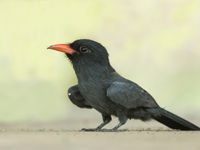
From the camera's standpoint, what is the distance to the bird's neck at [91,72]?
6273 mm

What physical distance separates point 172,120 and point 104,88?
3.44ft

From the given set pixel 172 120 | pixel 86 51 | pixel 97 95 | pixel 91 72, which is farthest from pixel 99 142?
pixel 172 120

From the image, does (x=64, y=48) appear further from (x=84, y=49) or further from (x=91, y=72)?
(x=91, y=72)

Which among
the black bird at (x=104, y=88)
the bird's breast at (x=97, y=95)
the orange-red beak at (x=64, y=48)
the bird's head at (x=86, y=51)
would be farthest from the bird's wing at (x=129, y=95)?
the orange-red beak at (x=64, y=48)

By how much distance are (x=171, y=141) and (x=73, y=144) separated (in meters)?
0.84

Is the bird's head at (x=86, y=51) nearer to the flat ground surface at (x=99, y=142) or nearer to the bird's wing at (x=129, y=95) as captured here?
the bird's wing at (x=129, y=95)

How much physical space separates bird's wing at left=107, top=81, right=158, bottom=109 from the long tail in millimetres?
187

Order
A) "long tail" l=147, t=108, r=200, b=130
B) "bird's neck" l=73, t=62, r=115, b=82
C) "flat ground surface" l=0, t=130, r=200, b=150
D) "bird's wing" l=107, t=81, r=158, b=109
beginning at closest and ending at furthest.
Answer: "flat ground surface" l=0, t=130, r=200, b=150 < "bird's wing" l=107, t=81, r=158, b=109 < "bird's neck" l=73, t=62, r=115, b=82 < "long tail" l=147, t=108, r=200, b=130

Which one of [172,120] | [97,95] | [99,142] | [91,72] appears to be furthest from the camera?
[172,120]

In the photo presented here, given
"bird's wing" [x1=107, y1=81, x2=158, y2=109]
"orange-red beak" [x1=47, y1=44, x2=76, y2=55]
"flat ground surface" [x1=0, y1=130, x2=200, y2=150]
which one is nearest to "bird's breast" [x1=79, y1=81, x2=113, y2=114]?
"bird's wing" [x1=107, y1=81, x2=158, y2=109]

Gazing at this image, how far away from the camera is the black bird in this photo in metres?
6.18

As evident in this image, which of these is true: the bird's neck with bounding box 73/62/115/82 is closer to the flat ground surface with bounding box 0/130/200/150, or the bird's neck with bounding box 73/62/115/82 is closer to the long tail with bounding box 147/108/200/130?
the long tail with bounding box 147/108/200/130

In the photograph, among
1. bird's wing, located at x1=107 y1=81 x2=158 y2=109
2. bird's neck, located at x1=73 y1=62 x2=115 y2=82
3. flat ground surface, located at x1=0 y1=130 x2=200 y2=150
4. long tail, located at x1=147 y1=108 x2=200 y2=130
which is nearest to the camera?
flat ground surface, located at x1=0 y1=130 x2=200 y2=150

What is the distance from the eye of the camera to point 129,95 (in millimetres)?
6230
